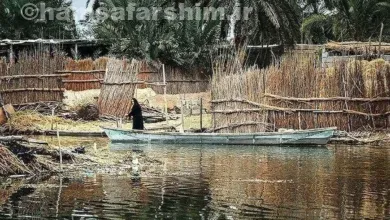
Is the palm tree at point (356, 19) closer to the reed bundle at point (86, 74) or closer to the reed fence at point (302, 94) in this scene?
the reed fence at point (302, 94)

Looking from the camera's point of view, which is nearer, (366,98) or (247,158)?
(247,158)

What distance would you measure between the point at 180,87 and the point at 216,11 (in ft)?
12.6

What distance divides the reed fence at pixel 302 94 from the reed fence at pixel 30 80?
905 centimetres

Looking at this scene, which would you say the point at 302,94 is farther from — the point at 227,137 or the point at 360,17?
the point at 360,17

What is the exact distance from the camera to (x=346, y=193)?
11453 mm

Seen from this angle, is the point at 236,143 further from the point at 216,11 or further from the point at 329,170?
the point at 216,11

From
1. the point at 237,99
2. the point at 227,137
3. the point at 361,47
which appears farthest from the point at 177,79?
the point at 227,137

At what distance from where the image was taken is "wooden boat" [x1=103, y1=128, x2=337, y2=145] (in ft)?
65.7

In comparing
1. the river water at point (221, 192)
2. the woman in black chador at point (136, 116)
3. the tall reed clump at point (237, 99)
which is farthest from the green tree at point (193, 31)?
the river water at point (221, 192)

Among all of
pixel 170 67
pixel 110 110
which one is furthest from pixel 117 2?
pixel 110 110

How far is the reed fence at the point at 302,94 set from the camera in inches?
848

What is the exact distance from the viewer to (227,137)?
20484 millimetres

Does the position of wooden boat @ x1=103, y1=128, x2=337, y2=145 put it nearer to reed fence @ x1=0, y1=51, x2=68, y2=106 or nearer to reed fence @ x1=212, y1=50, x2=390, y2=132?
Result: reed fence @ x1=212, y1=50, x2=390, y2=132

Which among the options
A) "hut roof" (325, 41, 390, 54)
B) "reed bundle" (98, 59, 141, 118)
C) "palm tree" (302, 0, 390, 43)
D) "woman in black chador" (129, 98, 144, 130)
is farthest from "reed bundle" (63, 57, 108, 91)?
"palm tree" (302, 0, 390, 43)
